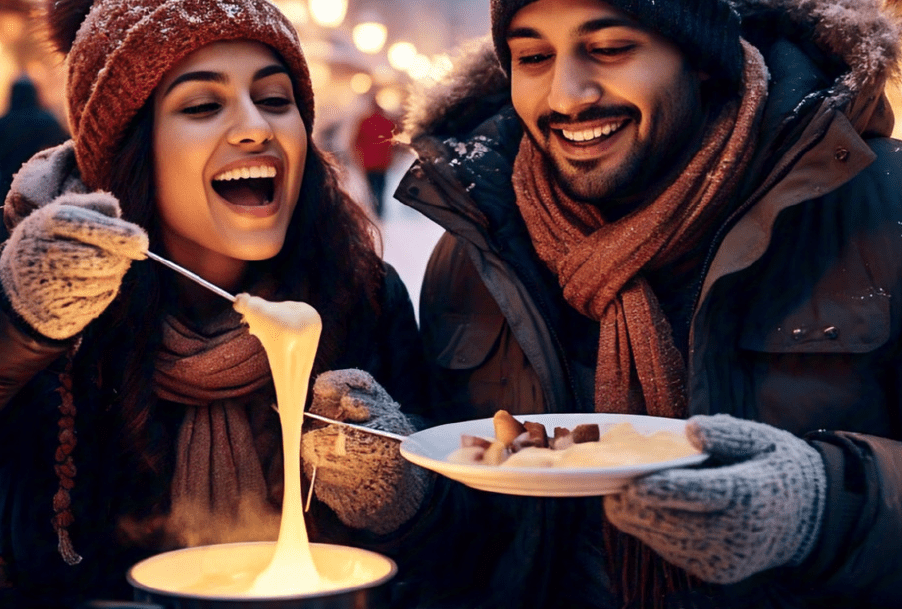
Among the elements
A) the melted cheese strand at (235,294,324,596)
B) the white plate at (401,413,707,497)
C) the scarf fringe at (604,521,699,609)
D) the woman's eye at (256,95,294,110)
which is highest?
the woman's eye at (256,95,294,110)

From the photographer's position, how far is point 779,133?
2234 millimetres

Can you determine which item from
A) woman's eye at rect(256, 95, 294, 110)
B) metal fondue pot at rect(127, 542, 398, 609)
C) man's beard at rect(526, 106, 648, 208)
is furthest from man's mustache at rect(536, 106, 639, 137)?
metal fondue pot at rect(127, 542, 398, 609)

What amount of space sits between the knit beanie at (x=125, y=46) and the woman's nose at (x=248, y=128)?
0.17m

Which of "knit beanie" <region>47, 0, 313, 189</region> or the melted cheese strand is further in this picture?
"knit beanie" <region>47, 0, 313, 189</region>

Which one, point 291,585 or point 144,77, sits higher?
point 144,77

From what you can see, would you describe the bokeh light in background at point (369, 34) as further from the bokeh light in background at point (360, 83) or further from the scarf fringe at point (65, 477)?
the scarf fringe at point (65, 477)

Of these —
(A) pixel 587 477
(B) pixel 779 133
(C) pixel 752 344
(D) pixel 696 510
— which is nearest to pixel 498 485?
(A) pixel 587 477

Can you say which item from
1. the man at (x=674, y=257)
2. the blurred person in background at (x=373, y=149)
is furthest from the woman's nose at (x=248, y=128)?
the blurred person in background at (x=373, y=149)

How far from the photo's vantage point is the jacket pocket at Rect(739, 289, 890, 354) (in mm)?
2084

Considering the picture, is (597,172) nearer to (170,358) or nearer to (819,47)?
(819,47)

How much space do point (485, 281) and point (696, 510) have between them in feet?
3.46

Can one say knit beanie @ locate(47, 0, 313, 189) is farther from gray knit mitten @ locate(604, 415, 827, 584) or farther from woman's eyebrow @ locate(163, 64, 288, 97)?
gray knit mitten @ locate(604, 415, 827, 584)

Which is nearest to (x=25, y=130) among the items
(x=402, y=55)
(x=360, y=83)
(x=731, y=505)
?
(x=731, y=505)

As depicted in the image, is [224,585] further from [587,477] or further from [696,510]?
[696,510]
